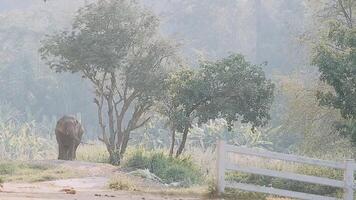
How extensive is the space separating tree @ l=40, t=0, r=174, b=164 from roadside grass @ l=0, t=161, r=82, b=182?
13.1 feet

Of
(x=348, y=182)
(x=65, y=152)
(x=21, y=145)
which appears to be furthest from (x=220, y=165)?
(x=21, y=145)

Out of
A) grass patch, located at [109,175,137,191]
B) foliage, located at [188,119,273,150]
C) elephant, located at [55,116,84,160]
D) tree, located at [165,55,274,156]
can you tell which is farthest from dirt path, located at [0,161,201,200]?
foliage, located at [188,119,273,150]

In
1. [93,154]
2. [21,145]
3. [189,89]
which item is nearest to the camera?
[189,89]

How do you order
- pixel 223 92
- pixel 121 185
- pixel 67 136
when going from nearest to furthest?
pixel 121 185 → pixel 223 92 → pixel 67 136

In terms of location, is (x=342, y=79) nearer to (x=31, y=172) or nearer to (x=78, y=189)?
(x=78, y=189)

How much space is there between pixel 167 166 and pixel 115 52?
20.8ft

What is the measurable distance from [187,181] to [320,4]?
47.2 ft

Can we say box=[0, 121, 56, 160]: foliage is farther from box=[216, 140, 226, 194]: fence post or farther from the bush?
box=[216, 140, 226, 194]: fence post

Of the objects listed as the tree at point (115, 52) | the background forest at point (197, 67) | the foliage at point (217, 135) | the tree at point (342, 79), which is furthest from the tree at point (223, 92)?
the foliage at point (217, 135)

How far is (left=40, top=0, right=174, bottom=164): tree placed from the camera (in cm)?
2362

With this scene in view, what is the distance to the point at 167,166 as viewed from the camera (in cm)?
1956

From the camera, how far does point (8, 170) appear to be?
1877cm

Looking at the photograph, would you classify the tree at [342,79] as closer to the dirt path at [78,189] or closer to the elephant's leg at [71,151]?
the dirt path at [78,189]

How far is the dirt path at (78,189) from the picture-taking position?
10789 mm
